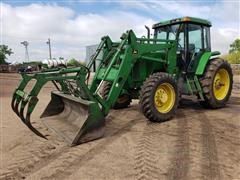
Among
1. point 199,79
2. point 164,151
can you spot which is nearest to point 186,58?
point 199,79

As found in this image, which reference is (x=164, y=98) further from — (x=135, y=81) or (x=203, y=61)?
(x=203, y=61)

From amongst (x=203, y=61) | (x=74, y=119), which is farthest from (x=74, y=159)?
(x=203, y=61)

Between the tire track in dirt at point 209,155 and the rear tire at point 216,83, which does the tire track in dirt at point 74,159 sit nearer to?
the tire track in dirt at point 209,155

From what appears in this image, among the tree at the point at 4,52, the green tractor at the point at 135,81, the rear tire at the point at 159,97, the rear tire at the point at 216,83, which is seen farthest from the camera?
the tree at the point at 4,52

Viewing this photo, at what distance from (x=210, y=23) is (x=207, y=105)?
2158 mm

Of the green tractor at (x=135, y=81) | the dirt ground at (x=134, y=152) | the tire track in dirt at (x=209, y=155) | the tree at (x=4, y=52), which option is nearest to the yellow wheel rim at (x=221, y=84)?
the green tractor at (x=135, y=81)

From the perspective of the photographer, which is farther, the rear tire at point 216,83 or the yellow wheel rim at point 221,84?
the yellow wheel rim at point 221,84

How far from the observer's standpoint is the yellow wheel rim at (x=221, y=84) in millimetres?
8195

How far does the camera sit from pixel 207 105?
26.2 ft

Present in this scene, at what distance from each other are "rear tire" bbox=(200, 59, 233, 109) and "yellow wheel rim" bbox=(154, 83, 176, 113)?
1342mm

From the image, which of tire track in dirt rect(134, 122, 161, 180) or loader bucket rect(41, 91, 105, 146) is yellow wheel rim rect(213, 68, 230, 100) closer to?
tire track in dirt rect(134, 122, 161, 180)

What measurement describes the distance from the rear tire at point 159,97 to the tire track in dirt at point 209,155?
779 millimetres

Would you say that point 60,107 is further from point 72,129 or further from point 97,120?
point 97,120

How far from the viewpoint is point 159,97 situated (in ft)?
21.4
